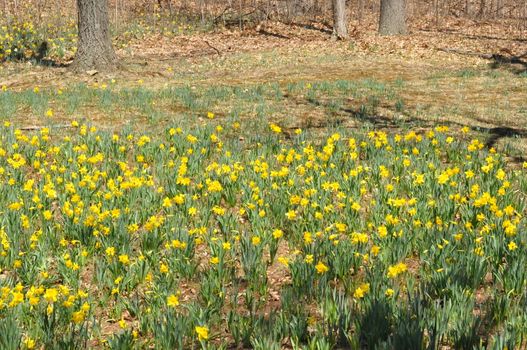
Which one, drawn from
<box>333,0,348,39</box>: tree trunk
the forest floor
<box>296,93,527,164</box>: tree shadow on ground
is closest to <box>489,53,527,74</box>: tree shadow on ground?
the forest floor

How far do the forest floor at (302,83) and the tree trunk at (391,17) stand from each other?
65cm

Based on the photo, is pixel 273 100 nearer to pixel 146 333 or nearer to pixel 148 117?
pixel 148 117

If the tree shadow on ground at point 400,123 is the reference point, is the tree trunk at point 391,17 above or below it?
above

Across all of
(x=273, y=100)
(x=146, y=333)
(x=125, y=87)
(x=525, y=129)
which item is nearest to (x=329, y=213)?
(x=146, y=333)

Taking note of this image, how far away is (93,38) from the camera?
12672 mm

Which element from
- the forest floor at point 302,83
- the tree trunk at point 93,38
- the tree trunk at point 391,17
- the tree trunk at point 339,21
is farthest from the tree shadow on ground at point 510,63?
the tree trunk at point 93,38

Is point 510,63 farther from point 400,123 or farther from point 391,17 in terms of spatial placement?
point 400,123

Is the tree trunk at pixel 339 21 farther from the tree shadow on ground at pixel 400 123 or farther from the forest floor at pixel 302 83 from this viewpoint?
the tree shadow on ground at pixel 400 123

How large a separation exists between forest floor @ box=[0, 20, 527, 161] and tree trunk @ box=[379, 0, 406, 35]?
65 cm

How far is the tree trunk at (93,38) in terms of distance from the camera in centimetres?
1258

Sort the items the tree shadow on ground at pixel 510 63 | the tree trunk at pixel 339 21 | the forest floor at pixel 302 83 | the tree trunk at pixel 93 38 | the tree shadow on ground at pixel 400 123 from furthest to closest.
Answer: the tree trunk at pixel 339 21 → the tree shadow on ground at pixel 510 63 → the tree trunk at pixel 93 38 → the forest floor at pixel 302 83 → the tree shadow on ground at pixel 400 123

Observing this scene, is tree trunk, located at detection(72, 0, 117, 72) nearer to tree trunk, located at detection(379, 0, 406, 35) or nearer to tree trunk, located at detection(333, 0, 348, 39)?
tree trunk, located at detection(333, 0, 348, 39)

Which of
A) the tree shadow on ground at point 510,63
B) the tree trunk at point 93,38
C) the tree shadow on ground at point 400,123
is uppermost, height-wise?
the tree trunk at point 93,38

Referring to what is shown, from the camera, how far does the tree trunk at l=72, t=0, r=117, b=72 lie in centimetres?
1258
